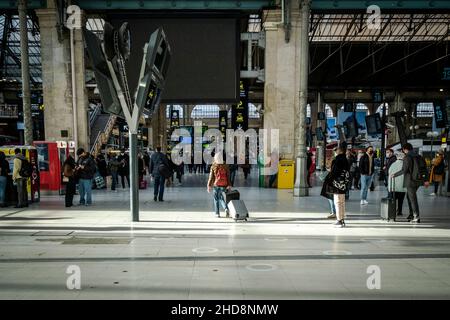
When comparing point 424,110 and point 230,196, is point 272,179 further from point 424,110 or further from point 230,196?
point 424,110

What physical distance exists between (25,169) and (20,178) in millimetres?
291

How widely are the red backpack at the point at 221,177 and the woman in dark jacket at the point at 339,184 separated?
2.47 meters

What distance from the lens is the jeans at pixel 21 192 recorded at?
1023cm

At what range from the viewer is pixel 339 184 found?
7.73 meters

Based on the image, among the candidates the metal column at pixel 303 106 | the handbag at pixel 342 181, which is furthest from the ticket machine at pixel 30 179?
the handbag at pixel 342 181

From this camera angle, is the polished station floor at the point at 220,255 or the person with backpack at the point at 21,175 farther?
the person with backpack at the point at 21,175

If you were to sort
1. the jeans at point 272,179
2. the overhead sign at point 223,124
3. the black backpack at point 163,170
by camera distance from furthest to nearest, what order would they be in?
the overhead sign at point 223,124 < the jeans at point 272,179 < the black backpack at point 163,170

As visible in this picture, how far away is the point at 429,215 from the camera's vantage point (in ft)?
30.7

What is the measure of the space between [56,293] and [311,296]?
2.86 metres

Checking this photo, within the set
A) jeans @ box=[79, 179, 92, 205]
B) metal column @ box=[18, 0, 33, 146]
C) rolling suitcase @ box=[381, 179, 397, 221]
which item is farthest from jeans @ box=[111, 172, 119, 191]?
rolling suitcase @ box=[381, 179, 397, 221]

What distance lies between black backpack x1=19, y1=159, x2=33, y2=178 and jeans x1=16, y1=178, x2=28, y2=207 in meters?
0.16

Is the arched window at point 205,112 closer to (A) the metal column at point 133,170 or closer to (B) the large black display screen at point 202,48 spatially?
(B) the large black display screen at point 202,48

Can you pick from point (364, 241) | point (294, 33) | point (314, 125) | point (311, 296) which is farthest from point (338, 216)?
point (314, 125)
